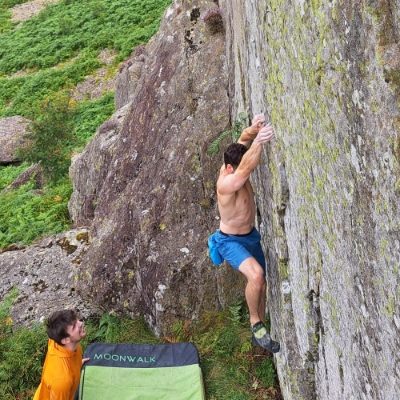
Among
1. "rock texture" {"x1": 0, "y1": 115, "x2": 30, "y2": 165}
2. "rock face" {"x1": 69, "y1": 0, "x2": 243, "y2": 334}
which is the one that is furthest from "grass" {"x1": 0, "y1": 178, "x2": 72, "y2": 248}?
"rock texture" {"x1": 0, "y1": 115, "x2": 30, "y2": 165}

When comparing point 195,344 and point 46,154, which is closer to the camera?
point 195,344

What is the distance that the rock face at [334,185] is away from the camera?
314 centimetres

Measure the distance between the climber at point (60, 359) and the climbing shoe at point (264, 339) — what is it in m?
2.57

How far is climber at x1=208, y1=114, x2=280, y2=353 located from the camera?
6.80 m

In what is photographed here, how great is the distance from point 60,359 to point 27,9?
33.2 m

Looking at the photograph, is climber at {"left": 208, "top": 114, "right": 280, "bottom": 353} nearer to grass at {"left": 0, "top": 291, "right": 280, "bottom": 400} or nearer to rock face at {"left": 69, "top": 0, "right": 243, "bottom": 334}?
grass at {"left": 0, "top": 291, "right": 280, "bottom": 400}

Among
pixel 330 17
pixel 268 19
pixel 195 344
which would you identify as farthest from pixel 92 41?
pixel 330 17

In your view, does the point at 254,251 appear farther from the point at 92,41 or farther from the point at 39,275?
the point at 92,41

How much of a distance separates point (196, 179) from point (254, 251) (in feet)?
8.43

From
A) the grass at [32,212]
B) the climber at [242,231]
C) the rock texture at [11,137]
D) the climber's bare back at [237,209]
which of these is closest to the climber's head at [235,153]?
the climber at [242,231]

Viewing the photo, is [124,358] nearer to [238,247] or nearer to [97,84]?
[238,247]

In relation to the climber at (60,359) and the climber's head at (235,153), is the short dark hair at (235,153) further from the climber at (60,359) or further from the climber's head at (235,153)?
the climber at (60,359)

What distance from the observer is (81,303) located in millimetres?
10953

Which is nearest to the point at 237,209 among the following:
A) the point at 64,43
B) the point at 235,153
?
the point at 235,153
